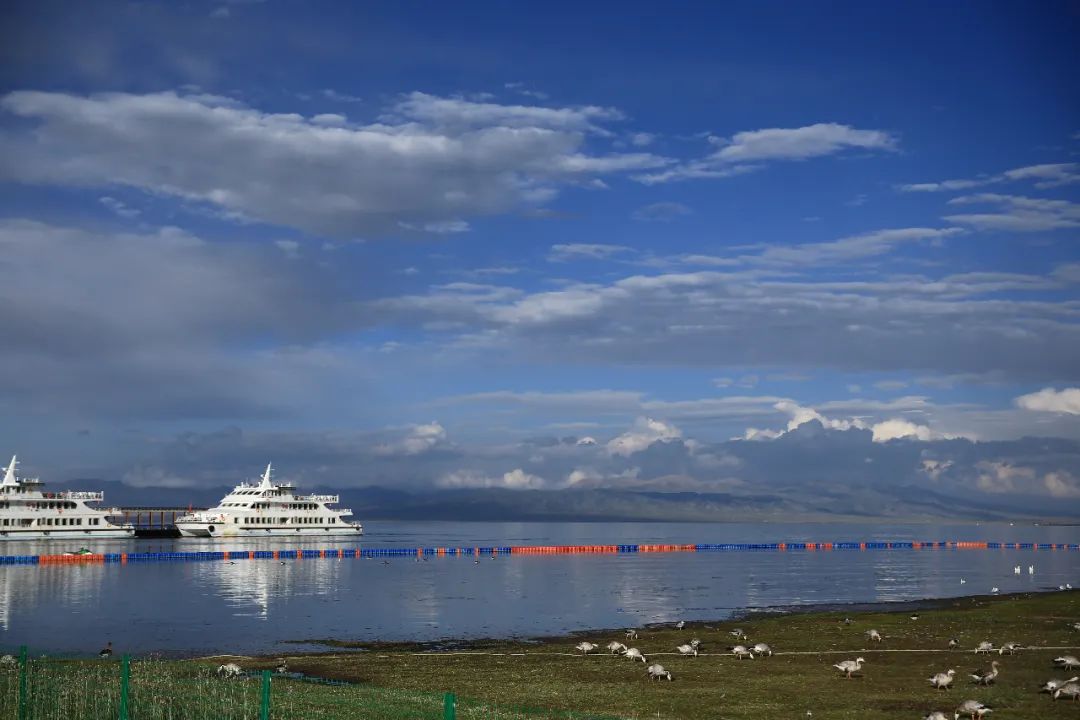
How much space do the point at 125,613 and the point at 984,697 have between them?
152 feet

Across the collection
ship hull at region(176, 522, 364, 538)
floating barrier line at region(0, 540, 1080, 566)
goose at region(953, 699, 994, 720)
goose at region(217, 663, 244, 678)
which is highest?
goose at region(953, 699, 994, 720)

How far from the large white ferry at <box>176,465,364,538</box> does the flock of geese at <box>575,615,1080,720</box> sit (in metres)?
112

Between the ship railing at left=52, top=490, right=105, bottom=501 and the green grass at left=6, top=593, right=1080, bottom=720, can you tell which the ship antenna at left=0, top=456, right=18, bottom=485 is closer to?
the ship railing at left=52, top=490, right=105, bottom=501

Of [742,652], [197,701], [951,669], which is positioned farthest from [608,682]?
[197,701]

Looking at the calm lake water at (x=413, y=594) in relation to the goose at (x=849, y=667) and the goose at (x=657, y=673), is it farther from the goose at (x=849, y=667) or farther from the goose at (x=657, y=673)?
the goose at (x=849, y=667)

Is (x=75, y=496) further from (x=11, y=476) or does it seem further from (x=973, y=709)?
(x=973, y=709)

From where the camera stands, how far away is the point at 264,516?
144500 mm

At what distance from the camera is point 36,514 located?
126250mm

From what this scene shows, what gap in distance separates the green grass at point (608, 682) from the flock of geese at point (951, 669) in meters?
0.32

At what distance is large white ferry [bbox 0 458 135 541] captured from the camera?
411 ft

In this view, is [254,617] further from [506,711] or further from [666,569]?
[666,569]

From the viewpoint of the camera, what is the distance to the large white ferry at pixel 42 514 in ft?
411

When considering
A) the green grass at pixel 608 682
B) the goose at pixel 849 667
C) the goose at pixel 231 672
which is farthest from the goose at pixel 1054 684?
the goose at pixel 231 672

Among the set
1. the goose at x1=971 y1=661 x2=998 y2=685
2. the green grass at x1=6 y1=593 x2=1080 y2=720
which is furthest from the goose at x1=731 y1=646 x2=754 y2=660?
the goose at x1=971 y1=661 x2=998 y2=685
